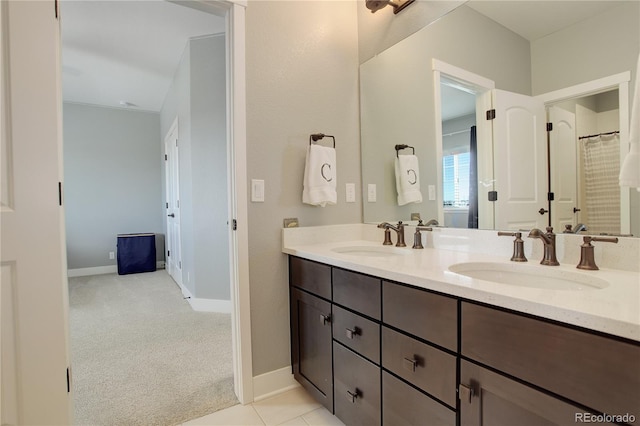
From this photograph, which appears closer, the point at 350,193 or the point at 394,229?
the point at 394,229

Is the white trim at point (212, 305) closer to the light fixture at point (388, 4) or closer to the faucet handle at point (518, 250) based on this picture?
the faucet handle at point (518, 250)

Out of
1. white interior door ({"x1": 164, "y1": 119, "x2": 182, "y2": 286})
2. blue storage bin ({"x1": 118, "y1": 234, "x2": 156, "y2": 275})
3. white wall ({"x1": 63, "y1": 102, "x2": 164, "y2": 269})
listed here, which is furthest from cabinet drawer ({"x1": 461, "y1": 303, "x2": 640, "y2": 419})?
white wall ({"x1": 63, "y1": 102, "x2": 164, "y2": 269})

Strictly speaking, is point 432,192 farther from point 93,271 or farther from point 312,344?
point 93,271

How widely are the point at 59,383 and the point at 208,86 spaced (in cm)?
271

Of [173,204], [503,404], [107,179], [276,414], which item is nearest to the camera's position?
[503,404]

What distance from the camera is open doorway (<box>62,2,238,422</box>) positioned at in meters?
2.96

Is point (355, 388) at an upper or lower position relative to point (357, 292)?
lower

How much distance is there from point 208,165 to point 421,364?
2.79 m

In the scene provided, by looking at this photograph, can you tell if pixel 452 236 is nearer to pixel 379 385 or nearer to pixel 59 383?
pixel 379 385

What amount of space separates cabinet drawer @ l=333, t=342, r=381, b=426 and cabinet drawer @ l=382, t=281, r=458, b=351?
250 mm

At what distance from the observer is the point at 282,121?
175 cm

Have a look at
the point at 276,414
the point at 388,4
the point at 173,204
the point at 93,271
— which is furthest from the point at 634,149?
the point at 93,271

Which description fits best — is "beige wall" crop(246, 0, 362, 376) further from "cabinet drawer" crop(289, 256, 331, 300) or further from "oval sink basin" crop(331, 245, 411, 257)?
"oval sink basin" crop(331, 245, 411, 257)

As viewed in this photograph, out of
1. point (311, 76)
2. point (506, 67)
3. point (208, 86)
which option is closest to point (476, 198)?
point (506, 67)
